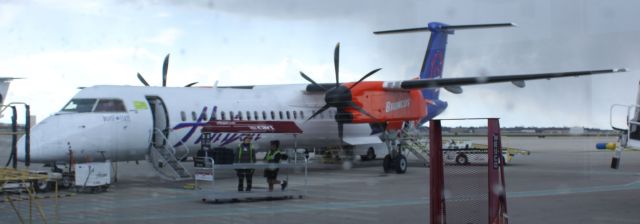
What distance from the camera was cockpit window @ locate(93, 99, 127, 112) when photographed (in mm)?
16105

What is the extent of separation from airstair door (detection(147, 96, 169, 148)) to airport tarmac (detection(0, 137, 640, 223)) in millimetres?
1071

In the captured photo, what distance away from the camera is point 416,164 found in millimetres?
25766

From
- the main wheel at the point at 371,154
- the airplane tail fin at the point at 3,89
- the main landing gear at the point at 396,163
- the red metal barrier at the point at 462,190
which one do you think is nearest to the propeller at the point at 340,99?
the main landing gear at the point at 396,163

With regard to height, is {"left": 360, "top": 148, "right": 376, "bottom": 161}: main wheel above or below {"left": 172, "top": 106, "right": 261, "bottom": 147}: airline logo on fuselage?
→ below

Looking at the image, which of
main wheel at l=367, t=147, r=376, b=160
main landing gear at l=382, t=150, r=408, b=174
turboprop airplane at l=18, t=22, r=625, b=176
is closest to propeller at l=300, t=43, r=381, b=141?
turboprop airplane at l=18, t=22, r=625, b=176

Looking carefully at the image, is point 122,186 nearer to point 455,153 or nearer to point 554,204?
point 554,204

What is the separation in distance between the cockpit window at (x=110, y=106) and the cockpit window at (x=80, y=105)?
0.53ft

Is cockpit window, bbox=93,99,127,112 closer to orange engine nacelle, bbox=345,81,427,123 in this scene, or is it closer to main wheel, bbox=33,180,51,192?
main wheel, bbox=33,180,51,192

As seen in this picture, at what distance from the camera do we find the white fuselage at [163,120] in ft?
50.0

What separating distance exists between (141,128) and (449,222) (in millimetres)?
11461

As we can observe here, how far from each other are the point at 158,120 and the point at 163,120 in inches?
5.2

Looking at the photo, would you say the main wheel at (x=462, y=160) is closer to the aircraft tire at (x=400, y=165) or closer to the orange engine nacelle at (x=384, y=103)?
the orange engine nacelle at (x=384, y=103)

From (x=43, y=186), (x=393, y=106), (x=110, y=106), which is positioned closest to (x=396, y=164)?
(x=393, y=106)

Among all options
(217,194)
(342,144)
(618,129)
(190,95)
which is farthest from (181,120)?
(618,129)
